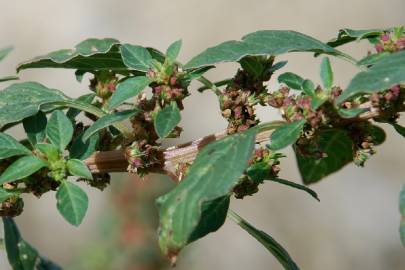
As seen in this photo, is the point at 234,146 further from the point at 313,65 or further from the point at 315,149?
the point at 313,65

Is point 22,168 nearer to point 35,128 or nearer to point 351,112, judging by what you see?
point 35,128

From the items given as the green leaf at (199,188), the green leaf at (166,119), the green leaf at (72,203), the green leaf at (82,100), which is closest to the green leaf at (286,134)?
the green leaf at (199,188)

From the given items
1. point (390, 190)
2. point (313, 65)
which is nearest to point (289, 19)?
point (313, 65)

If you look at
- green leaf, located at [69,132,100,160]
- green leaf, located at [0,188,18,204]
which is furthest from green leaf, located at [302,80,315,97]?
green leaf, located at [0,188,18,204]

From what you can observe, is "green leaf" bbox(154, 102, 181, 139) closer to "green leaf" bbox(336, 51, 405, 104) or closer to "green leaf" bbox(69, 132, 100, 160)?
"green leaf" bbox(69, 132, 100, 160)

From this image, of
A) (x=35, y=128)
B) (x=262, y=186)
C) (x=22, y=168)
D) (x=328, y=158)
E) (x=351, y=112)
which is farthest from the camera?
(x=262, y=186)

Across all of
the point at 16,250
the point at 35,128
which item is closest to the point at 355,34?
the point at 35,128
